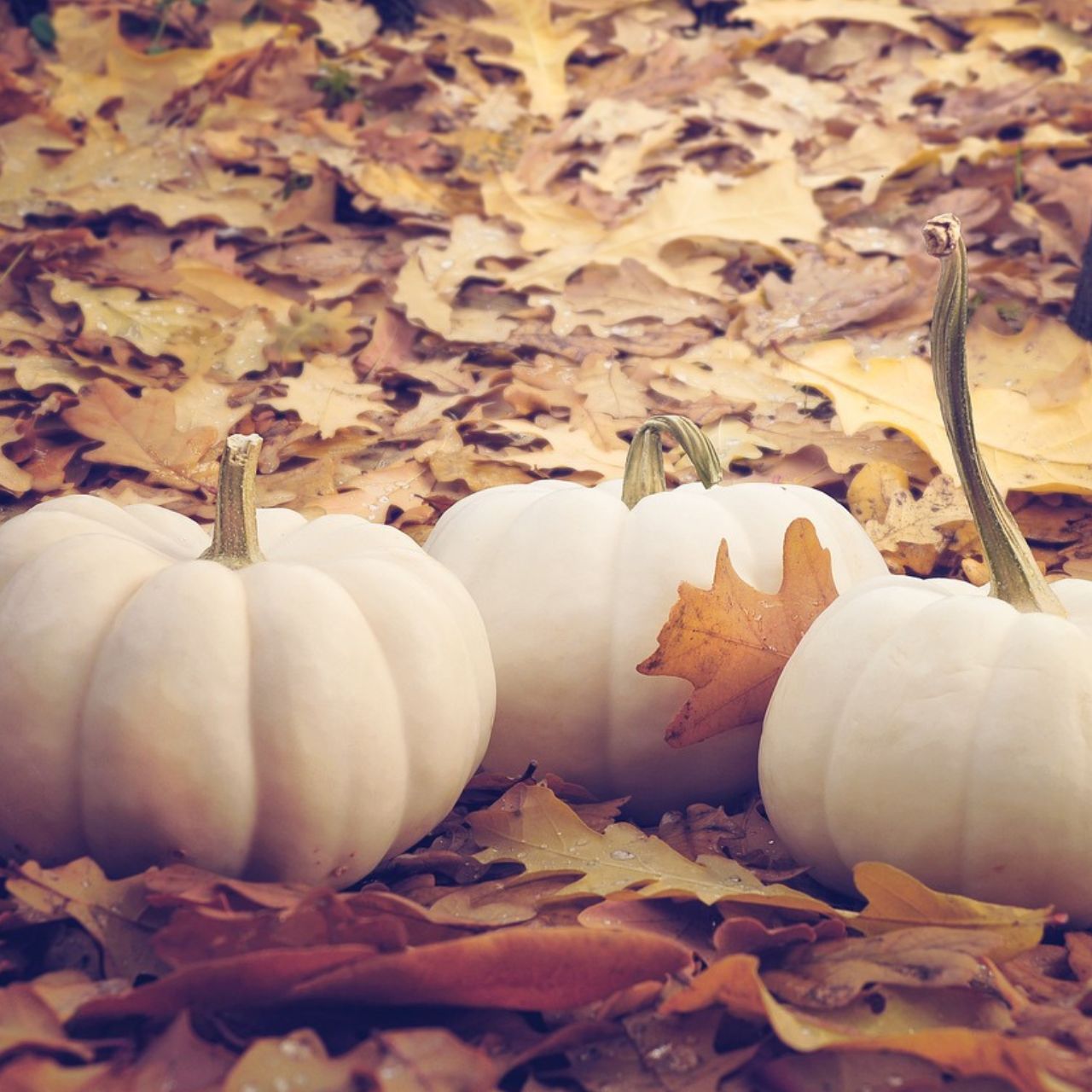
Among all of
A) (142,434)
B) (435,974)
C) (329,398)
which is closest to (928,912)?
(435,974)

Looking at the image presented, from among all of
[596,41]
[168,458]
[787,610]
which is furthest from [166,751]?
[596,41]

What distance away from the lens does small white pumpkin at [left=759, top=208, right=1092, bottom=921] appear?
1300mm

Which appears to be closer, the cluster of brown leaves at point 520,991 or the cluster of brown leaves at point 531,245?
the cluster of brown leaves at point 520,991

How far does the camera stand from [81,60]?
3939mm

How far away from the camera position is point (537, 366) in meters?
2.81

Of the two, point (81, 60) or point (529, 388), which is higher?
point (81, 60)

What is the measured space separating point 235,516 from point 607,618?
0.47 meters

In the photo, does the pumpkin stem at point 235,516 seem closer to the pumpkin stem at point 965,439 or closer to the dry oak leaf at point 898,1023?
the dry oak leaf at point 898,1023

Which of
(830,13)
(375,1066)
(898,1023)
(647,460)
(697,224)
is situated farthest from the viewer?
(830,13)

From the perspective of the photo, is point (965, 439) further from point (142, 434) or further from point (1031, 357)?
point (142, 434)

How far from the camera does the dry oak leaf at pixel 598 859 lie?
133 centimetres

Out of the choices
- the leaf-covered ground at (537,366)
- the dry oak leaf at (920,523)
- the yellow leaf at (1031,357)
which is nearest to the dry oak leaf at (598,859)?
the leaf-covered ground at (537,366)

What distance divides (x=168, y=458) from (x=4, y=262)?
996mm

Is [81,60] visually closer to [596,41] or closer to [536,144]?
[536,144]
